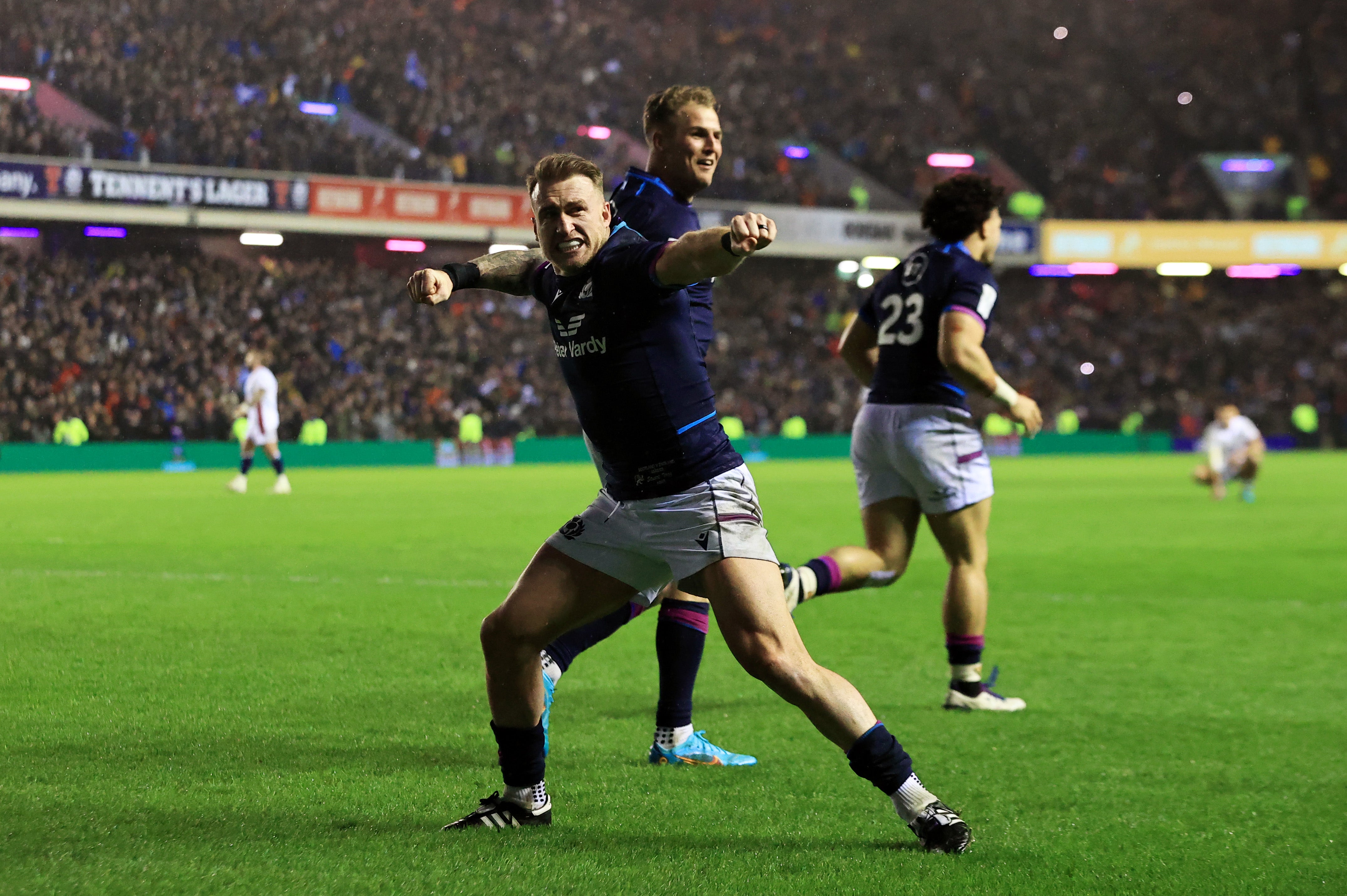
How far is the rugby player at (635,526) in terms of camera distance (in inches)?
146

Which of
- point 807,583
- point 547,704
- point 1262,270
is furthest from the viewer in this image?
point 1262,270

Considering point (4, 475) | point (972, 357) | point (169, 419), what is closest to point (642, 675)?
point (972, 357)

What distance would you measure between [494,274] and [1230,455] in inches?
775

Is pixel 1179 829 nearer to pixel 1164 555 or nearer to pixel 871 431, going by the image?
pixel 871 431

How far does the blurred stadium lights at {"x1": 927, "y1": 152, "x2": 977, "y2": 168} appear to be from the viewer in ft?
145

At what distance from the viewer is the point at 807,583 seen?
223 inches

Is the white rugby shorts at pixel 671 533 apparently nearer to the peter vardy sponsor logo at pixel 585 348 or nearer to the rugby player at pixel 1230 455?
the peter vardy sponsor logo at pixel 585 348

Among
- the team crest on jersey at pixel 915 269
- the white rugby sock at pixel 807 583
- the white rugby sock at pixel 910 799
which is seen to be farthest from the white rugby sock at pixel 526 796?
the team crest on jersey at pixel 915 269

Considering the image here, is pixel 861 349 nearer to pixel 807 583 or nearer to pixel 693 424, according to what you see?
pixel 807 583

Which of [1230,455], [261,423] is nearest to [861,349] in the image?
[261,423]

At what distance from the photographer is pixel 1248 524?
53.3 feet

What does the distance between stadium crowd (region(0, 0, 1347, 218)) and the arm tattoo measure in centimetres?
2832

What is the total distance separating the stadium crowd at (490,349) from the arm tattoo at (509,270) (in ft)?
84.9

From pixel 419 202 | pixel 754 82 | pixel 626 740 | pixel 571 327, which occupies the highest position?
pixel 754 82
